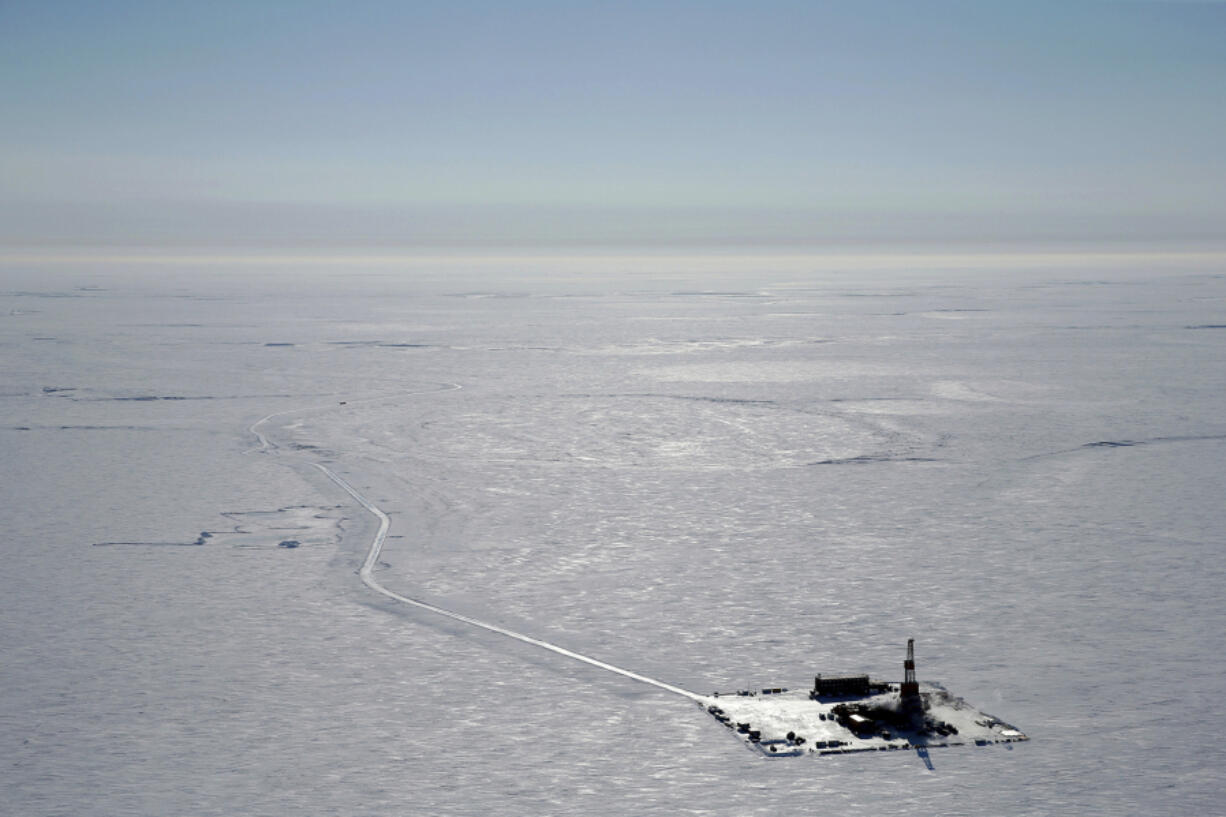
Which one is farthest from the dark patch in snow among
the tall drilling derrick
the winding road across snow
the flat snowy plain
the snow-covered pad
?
the tall drilling derrick

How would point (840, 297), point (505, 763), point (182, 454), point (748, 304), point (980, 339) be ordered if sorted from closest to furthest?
point (505, 763)
point (182, 454)
point (980, 339)
point (748, 304)
point (840, 297)

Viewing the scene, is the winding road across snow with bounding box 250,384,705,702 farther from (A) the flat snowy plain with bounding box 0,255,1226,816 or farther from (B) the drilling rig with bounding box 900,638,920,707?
(B) the drilling rig with bounding box 900,638,920,707

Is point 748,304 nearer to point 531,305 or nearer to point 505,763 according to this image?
point 531,305

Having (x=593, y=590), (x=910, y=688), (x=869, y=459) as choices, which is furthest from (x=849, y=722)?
(x=869, y=459)

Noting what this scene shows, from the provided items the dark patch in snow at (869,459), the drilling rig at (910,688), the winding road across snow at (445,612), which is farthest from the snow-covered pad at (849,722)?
the dark patch in snow at (869,459)

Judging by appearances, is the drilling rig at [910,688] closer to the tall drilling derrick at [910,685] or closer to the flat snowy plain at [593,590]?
the tall drilling derrick at [910,685]

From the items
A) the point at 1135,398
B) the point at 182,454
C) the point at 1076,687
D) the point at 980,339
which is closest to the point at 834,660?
the point at 1076,687
